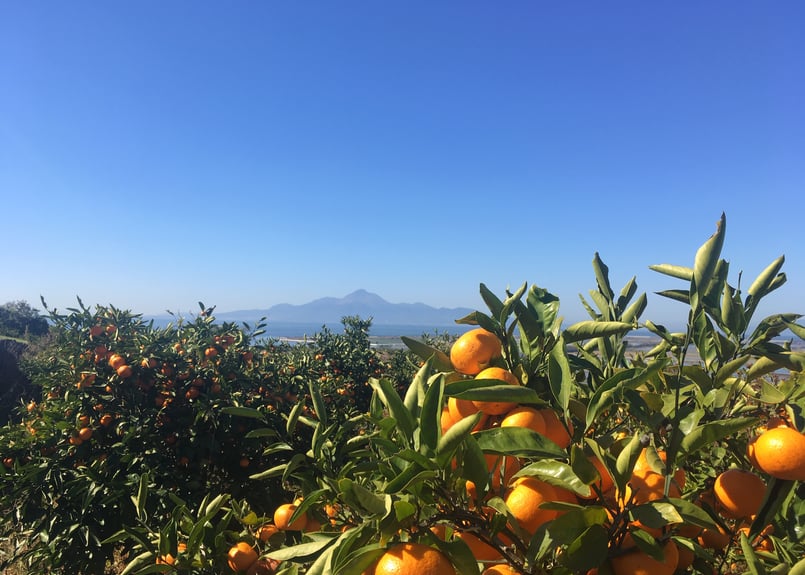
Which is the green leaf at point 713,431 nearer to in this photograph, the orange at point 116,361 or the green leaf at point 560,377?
the green leaf at point 560,377

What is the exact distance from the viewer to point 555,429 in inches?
35.1

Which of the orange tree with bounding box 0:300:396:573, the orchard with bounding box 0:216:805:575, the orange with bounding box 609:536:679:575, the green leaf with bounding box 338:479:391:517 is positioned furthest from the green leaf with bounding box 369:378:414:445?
the orange tree with bounding box 0:300:396:573

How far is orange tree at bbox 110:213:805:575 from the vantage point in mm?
665

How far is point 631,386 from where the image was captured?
750 mm

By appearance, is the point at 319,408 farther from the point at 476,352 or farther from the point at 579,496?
the point at 579,496

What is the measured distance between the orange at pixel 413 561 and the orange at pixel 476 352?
0.40 meters

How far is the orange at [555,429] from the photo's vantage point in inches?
34.9

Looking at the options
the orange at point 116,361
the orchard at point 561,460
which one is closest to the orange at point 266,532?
the orchard at point 561,460

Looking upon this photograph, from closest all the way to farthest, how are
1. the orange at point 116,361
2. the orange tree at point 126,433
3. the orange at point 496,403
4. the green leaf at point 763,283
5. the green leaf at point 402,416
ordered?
the green leaf at point 402,416 < the orange at point 496,403 < the green leaf at point 763,283 < the orange tree at point 126,433 < the orange at point 116,361

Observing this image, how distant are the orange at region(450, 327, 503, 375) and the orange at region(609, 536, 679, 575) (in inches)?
15.5

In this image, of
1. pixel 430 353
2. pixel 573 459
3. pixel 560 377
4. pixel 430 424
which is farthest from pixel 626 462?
pixel 430 353

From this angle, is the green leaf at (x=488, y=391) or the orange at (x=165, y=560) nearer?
the green leaf at (x=488, y=391)

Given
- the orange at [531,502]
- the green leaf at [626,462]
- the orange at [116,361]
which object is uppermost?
the green leaf at [626,462]

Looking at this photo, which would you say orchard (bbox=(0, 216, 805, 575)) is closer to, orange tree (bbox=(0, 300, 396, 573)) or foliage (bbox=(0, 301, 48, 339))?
orange tree (bbox=(0, 300, 396, 573))
